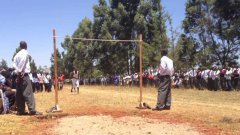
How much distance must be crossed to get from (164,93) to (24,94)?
181 inches

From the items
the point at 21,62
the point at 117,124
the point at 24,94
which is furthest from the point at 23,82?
the point at 117,124

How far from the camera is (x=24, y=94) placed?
42.6ft

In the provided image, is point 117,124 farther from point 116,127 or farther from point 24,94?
point 24,94

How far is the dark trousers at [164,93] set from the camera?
14758mm

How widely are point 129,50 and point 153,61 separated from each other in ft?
16.8

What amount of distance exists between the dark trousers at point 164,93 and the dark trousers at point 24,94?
421 centimetres

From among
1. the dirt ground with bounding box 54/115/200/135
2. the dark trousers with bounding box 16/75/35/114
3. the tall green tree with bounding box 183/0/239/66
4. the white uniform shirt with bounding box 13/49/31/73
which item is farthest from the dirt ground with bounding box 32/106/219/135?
the tall green tree with bounding box 183/0/239/66

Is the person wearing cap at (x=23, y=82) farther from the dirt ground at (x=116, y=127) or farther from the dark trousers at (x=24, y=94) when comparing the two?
the dirt ground at (x=116, y=127)

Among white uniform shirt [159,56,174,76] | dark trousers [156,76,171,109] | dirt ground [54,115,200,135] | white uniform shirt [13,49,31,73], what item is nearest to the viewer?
dirt ground [54,115,200,135]

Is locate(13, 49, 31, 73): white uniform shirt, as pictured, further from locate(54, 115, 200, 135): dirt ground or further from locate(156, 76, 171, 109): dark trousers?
locate(156, 76, 171, 109): dark trousers

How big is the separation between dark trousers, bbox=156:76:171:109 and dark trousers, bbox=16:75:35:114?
4.21m

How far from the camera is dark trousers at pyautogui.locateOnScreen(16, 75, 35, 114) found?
13.0 metres

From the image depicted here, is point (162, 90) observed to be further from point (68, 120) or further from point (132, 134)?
point (132, 134)

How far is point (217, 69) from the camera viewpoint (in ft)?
103
